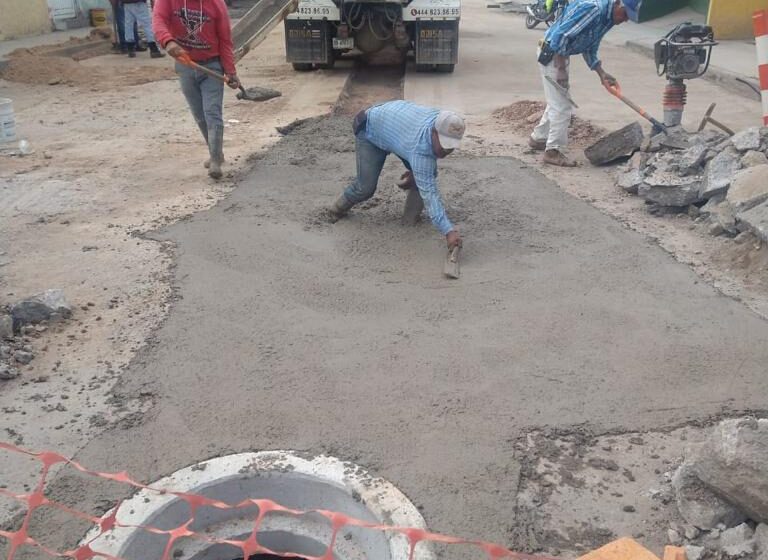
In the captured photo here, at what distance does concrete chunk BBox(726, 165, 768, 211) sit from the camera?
177 inches

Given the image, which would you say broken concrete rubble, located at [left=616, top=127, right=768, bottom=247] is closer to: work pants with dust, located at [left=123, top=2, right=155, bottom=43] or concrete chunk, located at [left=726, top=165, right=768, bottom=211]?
concrete chunk, located at [left=726, top=165, right=768, bottom=211]

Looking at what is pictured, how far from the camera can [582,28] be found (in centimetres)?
572

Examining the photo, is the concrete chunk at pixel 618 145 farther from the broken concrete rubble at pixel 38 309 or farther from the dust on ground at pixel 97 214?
the broken concrete rubble at pixel 38 309

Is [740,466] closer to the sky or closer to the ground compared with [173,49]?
closer to the ground

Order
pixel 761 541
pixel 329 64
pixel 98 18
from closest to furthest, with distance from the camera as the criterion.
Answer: pixel 761 541
pixel 329 64
pixel 98 18

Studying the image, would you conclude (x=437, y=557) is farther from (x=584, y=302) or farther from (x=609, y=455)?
(x=584, y=302)

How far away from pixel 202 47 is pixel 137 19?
7.77 metres

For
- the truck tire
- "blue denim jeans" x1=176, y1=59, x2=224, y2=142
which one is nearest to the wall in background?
the truck tire

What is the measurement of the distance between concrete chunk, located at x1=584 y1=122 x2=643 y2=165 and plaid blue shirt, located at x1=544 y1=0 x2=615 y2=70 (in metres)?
0.63

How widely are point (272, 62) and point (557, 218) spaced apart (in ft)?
27.7

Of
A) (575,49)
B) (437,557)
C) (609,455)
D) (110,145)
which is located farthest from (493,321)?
(110,145)

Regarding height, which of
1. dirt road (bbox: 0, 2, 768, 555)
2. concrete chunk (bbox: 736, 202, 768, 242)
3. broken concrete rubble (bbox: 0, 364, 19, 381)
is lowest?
dirt road (bbox: 0, 2, 768, 555)

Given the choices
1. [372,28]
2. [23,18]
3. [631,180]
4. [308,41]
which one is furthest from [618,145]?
[23,18]

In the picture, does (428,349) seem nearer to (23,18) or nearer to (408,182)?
(408,182)
